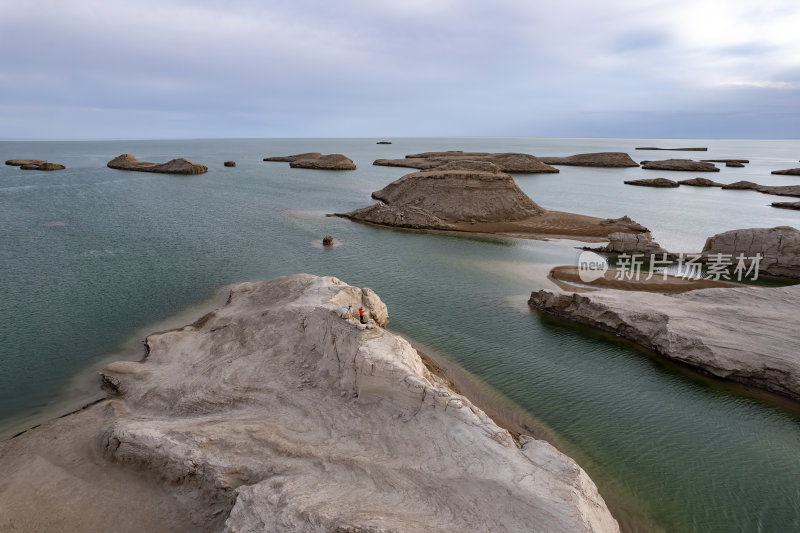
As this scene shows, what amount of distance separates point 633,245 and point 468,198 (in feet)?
69.9

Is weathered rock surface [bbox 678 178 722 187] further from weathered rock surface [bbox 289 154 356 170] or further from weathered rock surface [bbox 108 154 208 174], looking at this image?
weathered rock surface [bbox 108 154 208 174]

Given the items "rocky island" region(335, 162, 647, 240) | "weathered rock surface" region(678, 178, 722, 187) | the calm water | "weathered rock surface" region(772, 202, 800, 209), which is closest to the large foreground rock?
the calm water

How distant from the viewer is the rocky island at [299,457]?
9031mm

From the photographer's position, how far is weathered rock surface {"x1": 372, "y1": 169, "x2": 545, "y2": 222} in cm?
5184

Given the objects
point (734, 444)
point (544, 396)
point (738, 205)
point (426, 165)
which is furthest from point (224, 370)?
point (426, 165)

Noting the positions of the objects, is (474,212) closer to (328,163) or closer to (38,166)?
(328,163)

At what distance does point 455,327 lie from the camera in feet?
73.3

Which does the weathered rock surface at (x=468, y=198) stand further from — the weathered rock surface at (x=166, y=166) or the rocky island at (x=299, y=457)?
the weathered rock surface at (x=166, y=166)

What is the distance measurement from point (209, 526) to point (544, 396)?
1257 cm

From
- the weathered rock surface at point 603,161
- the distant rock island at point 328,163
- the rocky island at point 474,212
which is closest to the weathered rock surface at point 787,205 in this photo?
the rocky island at point 474,212

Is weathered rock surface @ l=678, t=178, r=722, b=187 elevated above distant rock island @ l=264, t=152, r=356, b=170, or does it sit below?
below

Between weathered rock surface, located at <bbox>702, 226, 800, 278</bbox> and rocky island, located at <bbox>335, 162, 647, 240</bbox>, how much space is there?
38.5 ft

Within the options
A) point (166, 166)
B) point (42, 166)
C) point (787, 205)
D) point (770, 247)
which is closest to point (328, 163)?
point (166, 166)

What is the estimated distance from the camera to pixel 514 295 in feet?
89.7
